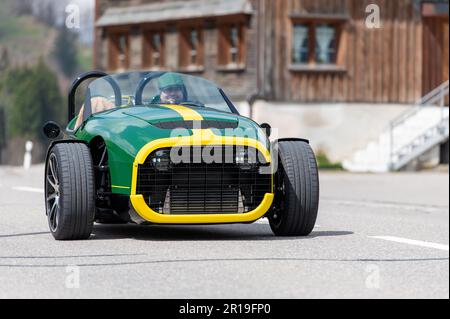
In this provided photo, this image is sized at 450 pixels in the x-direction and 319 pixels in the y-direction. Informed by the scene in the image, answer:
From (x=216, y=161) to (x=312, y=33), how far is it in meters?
27.9

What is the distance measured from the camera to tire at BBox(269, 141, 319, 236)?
34.9ft

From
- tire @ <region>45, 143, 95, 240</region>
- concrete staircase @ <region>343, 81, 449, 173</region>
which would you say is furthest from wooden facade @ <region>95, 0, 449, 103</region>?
tire @ <region>45, 143, 95, 240</region>

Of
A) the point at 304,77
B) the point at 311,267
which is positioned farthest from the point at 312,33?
the point at 311,267

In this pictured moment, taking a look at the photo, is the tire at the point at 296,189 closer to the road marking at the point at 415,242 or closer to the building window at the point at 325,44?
the road marking at the point at 415,242

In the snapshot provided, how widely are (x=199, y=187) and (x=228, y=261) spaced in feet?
4.52

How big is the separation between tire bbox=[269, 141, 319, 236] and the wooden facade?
2604cm

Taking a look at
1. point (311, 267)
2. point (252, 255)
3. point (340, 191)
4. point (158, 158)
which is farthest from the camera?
point (340, 191)

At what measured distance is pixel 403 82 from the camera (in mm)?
38500

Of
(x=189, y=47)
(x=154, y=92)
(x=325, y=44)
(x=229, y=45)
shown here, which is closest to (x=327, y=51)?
(x=325, y=44)

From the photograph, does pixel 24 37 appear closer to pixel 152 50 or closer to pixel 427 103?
pixel 152 50

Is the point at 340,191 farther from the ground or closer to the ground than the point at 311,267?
closer to the ground

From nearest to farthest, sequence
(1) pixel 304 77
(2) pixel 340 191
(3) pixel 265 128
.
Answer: (3) pixel 265 128 → (2) pixel 340 191 → (1) pixel 304 77

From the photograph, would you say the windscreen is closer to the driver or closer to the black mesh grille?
the driver
